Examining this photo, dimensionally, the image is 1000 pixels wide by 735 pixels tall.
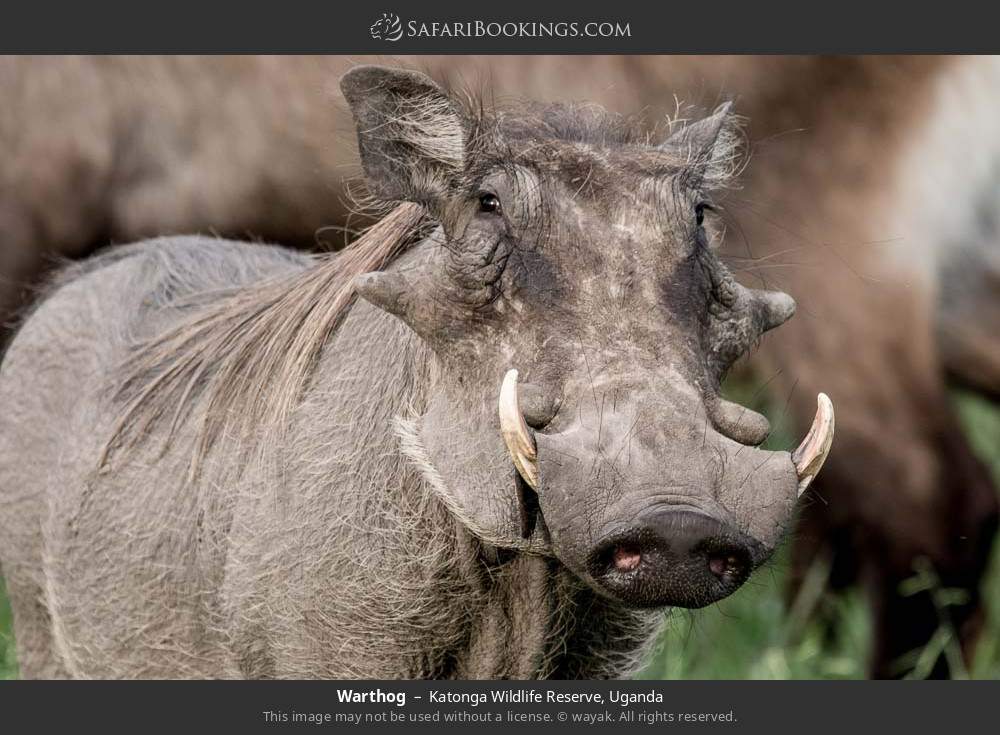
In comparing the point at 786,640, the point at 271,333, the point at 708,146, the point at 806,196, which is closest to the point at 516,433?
the point at 708,146

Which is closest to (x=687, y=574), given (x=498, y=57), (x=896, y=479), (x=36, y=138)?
(x=896, y=479)

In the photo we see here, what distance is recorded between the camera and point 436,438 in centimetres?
256

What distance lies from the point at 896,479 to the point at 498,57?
1996 millimetres

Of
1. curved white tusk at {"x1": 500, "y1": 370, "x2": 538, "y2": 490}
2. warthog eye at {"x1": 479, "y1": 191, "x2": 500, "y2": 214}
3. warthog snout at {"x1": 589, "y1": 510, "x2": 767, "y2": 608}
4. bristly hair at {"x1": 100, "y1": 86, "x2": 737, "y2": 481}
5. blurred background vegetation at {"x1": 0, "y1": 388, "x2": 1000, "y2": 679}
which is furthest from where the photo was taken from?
blurred background vegetation at {"x1": 0, "y1": 388, "x2": 1000, "y2": 679}

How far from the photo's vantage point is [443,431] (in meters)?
2.55

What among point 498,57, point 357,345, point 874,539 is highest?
point 498,57

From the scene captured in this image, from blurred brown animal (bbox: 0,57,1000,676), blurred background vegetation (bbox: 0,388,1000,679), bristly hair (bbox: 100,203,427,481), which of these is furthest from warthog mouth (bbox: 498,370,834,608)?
blurred brown animal (bbox: 0,57,1000,676)

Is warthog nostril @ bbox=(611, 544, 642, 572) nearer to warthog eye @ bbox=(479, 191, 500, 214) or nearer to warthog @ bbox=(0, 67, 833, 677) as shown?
warthog @ bbox=(0, 67, 833, 677)

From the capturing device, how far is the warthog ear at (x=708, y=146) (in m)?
2.74

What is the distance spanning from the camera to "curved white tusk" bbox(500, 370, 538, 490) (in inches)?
88.4

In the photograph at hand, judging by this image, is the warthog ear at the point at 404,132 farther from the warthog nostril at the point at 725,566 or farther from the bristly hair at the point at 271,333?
the warthog nostril at the point at 725,566

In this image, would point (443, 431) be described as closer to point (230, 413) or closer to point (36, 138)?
point (230, 413)

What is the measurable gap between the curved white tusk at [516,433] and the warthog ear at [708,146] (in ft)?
2.03

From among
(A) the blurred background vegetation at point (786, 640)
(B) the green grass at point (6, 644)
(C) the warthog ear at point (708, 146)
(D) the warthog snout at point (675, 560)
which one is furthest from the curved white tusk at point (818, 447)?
(B) the green grass at point (6, 644)
